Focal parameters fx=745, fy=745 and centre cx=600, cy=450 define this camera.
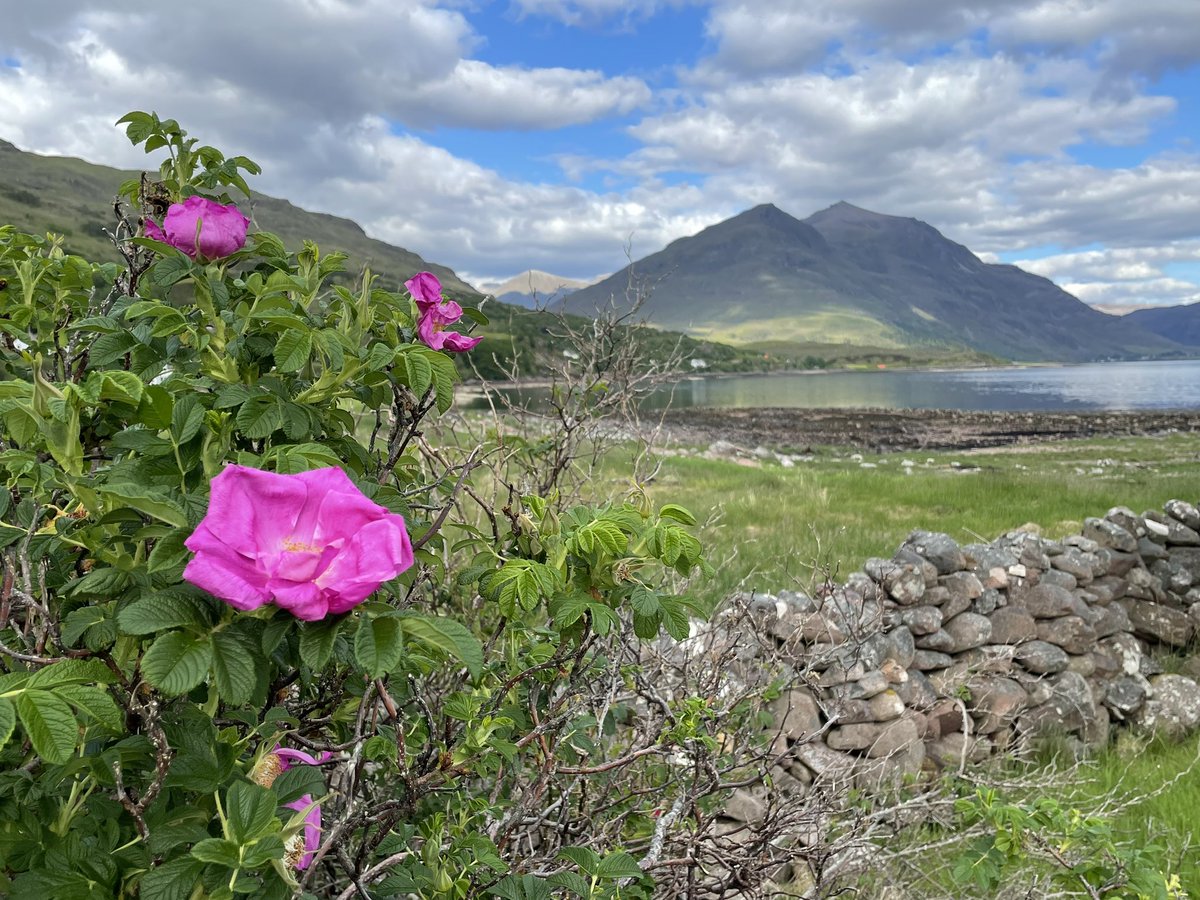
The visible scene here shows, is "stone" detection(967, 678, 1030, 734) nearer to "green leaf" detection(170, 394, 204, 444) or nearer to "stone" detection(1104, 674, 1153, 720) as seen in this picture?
"stone" detection(1104, 674, 1153, 720)

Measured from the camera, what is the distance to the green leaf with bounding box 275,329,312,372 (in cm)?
125

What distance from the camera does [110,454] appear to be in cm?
144

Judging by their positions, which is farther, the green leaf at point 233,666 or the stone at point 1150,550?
the stone at point 1150,550

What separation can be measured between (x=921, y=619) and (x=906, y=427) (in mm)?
37956

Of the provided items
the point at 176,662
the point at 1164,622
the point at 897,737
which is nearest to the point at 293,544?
the point at 176,662

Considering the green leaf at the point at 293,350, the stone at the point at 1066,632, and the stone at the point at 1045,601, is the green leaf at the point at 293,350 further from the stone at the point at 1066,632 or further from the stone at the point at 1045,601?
the stone at the point at 1066,632

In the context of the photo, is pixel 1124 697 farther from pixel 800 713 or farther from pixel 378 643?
pixel 378 643

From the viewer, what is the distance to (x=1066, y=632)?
20.4 ft

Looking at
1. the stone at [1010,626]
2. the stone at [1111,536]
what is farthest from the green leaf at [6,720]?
the stone at [1111,536]

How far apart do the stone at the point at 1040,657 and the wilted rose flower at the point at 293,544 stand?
21.0ft

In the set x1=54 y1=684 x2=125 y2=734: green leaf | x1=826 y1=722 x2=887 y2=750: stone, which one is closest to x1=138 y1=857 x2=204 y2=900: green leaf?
x1=54 y1=684 x2=125 y2=734: green leaf

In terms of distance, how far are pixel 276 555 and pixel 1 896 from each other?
0.87 meters

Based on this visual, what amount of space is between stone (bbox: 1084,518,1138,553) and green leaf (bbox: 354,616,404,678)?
785 centimetres

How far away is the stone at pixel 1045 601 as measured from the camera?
6.16m
